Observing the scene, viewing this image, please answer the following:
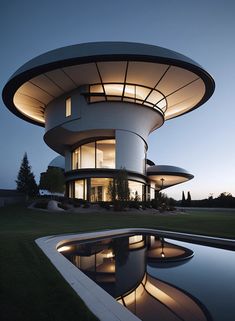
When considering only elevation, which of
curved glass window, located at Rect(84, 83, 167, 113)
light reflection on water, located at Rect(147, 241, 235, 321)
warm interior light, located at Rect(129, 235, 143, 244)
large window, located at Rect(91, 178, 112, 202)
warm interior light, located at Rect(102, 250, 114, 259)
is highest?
curved glass window, located at Rect(84, 83, 167, 113)

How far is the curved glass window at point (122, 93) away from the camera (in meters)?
29.7

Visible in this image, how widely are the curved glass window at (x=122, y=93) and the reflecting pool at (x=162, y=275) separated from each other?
2222 cm

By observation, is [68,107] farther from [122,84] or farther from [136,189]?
[136,189]

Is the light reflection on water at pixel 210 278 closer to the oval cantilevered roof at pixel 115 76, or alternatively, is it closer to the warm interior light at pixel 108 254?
the warm interior light at pixel 108 254

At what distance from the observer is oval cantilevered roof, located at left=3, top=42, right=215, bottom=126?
975 inches

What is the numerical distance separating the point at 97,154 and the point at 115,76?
9691 mm

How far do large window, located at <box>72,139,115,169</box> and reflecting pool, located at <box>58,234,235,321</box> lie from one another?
73.2 feet

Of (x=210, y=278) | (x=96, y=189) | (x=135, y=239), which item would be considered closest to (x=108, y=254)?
(x=135, y=239)

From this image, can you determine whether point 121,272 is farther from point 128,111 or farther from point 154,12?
point 128,111

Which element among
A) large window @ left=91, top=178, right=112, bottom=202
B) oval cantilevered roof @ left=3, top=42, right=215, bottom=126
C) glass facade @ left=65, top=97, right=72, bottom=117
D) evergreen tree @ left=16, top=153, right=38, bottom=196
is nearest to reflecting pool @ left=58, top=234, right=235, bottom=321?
oval cantilevered roof @ left=3, top=42, right=215, bottom=126

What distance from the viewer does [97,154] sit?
1281 inches

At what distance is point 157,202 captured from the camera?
31.9 m

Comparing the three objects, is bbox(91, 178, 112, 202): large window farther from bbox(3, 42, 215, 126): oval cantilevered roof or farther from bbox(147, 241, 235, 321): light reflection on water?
bbox(147, 241, 235, 321): light reflection on water

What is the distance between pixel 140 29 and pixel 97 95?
Result: 899 centimetres
